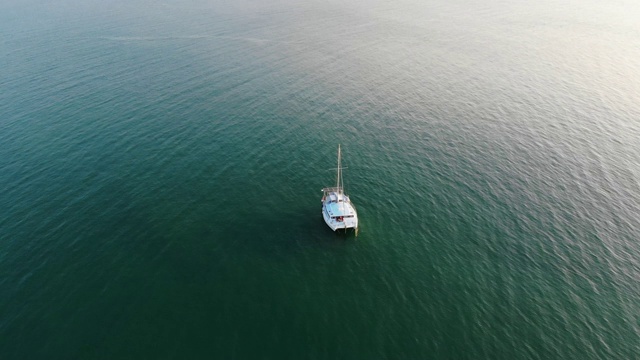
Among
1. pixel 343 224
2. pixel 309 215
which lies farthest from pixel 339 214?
pixel 309 215

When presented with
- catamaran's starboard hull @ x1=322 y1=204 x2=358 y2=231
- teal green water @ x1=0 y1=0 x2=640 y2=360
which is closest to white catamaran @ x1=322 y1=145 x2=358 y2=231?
catamaran's starboard hull @ x1=322 y1=204 x2=358 y2=231

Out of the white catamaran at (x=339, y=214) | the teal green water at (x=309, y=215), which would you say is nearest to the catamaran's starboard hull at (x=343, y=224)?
the white catamaran at (x=339, y=214)

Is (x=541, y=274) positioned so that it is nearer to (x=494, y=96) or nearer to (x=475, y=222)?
(x=475, y=222)

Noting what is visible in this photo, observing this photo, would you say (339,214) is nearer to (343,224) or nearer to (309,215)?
(343,224)

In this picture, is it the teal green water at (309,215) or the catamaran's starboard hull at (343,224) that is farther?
the catamaran's starboard hull at (343,224)

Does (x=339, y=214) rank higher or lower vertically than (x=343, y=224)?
higher

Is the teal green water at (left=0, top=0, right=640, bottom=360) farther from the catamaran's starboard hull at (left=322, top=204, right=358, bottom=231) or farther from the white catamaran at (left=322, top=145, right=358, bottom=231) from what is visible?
the white catamaran at (left=322, top=145, right=358, bottom=231)

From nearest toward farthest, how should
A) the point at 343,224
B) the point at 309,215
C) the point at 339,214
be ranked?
1. the point at 343,224
2. the point at 339,214
3. the point at 309,215

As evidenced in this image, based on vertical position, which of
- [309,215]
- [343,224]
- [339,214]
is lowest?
[309,215]

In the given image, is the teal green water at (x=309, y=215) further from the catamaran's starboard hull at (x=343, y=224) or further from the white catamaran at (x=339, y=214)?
the white catamaran at (x=339, y=214)
